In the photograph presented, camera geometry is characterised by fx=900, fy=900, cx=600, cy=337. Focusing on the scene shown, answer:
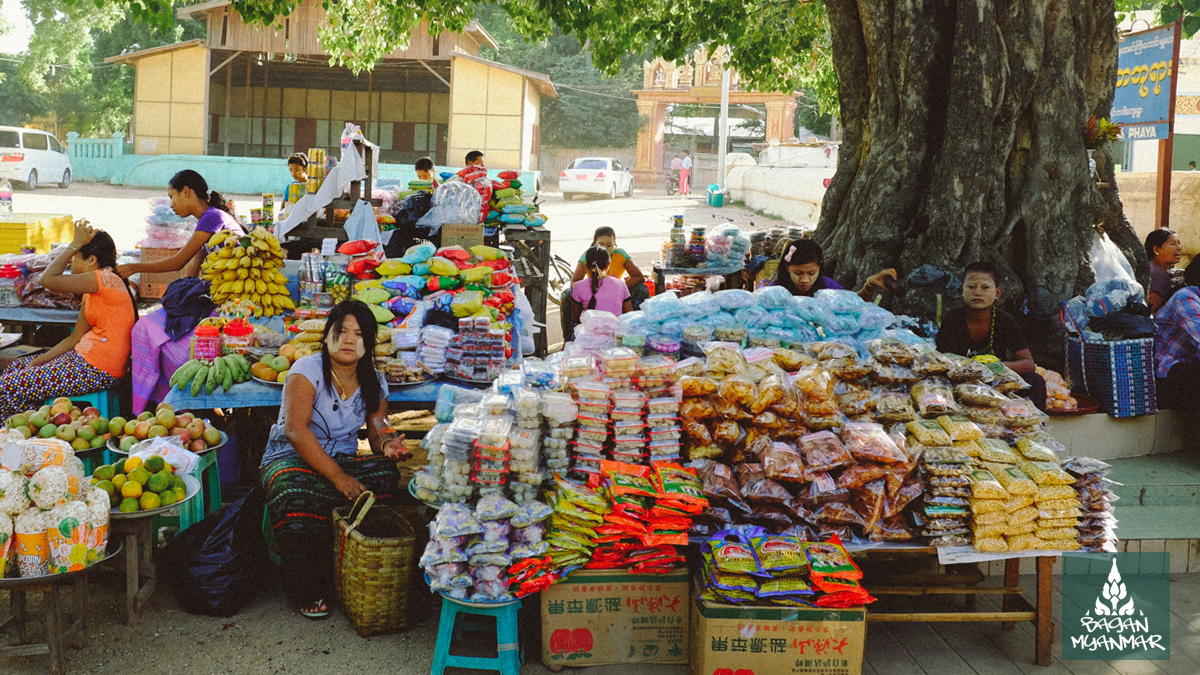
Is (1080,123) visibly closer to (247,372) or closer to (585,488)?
(585,488)

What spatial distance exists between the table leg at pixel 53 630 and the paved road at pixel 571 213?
28.6ft

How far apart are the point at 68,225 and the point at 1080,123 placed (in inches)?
399

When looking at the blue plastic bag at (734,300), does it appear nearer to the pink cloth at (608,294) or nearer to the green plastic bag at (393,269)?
the green plastic bag at (393,269)

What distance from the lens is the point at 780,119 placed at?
32406 mm

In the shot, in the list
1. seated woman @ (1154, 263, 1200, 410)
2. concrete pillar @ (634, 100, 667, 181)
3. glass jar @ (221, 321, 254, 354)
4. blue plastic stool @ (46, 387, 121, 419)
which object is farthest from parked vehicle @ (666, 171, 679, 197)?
glass jar @ (221, 321, 254, 354)

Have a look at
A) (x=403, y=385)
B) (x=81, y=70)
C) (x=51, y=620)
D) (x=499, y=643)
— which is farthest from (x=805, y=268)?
(x=81, y=70)

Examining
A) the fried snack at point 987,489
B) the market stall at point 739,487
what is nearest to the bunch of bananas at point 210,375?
the market stall at point 739,487

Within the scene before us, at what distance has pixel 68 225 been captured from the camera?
1013cm

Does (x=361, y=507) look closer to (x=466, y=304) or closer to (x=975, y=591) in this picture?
(x=466, y=304)

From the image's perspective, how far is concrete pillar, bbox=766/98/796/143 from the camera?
32.1 meters

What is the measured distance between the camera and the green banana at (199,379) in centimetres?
460

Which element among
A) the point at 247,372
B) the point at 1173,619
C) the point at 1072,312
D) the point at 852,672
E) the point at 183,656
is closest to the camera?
the point at 852,672

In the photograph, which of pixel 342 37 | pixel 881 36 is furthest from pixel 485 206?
pixel 342 37

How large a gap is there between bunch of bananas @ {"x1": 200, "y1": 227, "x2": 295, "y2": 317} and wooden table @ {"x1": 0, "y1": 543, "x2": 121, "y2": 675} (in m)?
2.24
